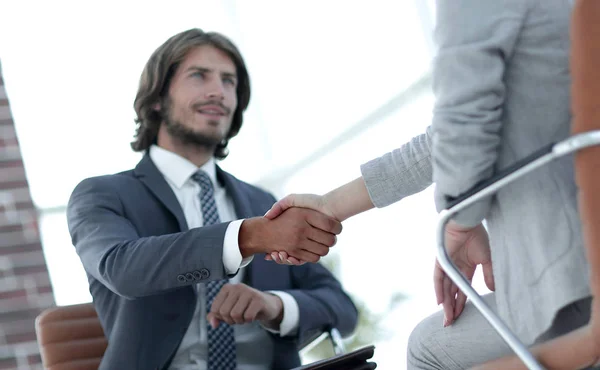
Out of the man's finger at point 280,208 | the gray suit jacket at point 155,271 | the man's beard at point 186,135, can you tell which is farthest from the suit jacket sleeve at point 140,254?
the man's beard at point 186,135

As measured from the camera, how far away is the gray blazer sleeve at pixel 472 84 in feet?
4.18

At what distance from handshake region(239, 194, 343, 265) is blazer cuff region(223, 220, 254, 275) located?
0.02 m

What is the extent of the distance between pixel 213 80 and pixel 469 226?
1.82 metres

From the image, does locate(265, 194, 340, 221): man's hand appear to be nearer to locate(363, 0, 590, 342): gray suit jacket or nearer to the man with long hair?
the man with long hair

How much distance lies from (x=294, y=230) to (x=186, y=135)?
93cm

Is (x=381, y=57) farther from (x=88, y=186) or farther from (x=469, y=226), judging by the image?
(x=469, y=226)

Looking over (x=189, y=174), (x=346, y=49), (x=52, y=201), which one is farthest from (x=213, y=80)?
(x=52, y=201)

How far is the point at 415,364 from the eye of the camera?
1649mm

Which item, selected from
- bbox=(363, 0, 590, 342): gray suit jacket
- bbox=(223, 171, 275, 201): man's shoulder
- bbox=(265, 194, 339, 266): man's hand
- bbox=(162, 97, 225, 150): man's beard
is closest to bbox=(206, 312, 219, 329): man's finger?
bbox=(265, 194, 339, 266): man's hand

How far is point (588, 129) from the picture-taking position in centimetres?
116

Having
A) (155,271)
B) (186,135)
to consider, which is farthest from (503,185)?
(186,135)

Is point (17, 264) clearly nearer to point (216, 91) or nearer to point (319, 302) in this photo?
point (216, 91)

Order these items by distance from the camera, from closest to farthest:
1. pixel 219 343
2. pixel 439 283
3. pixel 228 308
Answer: pixel 439 283
pixel 228 308
pixel 219 343

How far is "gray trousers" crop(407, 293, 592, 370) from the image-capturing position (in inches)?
51.6
